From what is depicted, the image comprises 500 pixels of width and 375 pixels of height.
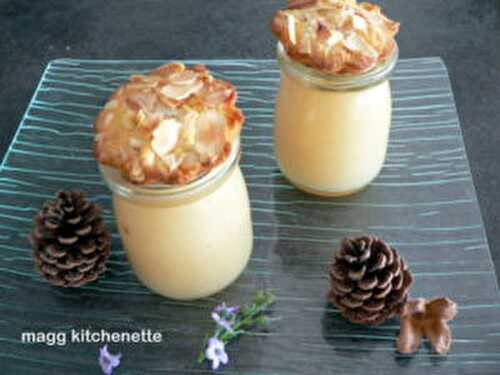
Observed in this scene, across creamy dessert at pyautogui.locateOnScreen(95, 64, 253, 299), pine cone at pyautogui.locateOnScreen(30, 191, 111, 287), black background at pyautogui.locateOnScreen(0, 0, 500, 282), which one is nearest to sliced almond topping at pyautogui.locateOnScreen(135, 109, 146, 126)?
creamy dessert at pyautogui.locateOnScreen(95, 64, 253, 299)

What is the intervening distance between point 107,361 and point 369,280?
263 mm

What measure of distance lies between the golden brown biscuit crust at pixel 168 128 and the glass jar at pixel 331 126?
10 centimetres

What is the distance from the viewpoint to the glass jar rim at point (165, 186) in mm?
560

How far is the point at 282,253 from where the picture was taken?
73cm

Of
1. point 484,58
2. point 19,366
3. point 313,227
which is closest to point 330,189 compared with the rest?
point 313,227

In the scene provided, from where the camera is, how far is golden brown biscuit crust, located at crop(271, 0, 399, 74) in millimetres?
619

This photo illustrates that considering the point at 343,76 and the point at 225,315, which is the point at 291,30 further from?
the point at 225,315

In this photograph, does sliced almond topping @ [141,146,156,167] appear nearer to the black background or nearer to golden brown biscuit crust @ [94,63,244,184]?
golden brown biscuit crust @ [94,63,244,184]

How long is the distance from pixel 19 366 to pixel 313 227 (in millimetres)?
337

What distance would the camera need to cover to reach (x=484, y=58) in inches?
51.7

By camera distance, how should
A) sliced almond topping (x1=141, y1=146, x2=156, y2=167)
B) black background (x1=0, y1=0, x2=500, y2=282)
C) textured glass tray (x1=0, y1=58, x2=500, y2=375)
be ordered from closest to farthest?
sliced almond topping (x1=141, y1=146, x2=156, y2=167), textured glass tray (x1=0, y1=58, x2=500, y2=375), black background (x1=0, y1=0, x2=500, y2=282)

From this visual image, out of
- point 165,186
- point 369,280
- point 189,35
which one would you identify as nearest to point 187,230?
point 165,186

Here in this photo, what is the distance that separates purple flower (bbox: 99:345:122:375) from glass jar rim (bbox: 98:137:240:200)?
171 millimetres

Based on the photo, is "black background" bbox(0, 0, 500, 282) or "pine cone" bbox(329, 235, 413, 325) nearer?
"pine cone" bbox(329, 235, 413, 325)
